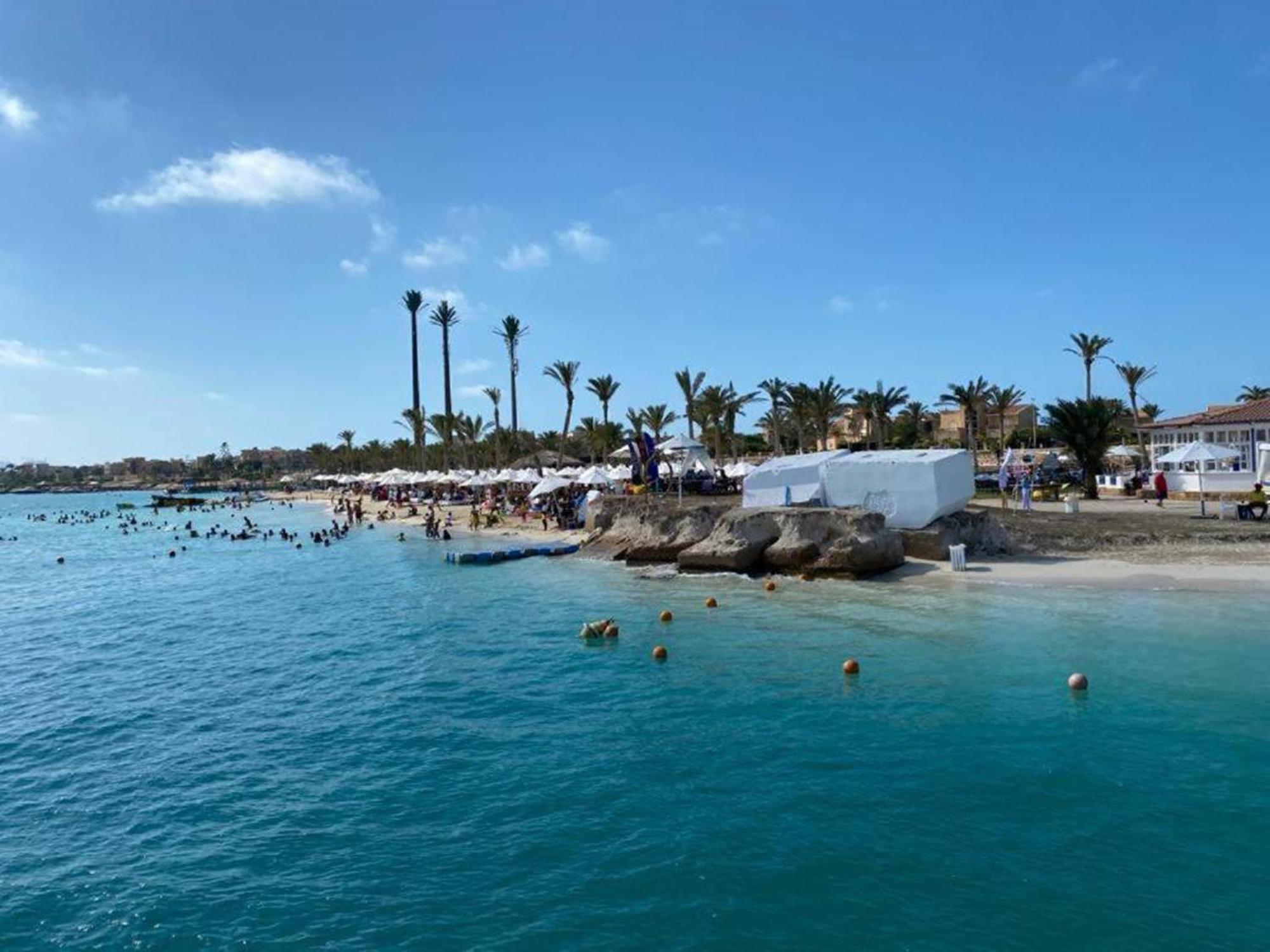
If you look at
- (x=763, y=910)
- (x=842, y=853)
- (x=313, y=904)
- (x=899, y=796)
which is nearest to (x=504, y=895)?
(x=313, y=904)

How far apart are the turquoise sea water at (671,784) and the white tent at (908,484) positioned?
17.5ft

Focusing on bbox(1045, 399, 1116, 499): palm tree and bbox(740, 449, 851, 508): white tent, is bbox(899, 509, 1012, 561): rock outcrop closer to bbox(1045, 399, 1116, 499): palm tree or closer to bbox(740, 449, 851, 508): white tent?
bbox(740, 449, 851, 508): white tent

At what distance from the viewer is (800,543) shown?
2530 cm

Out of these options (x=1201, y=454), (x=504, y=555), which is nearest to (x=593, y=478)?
(x=504, y=555)

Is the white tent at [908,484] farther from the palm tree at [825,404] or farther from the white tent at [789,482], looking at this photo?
the palm tree at [825,404]

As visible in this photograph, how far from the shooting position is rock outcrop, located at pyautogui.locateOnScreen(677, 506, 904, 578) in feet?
78.5

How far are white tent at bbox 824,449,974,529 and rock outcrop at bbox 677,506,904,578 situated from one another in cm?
129

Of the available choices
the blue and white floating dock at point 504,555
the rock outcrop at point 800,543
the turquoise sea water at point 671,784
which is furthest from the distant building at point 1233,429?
the blue and white floating dock at point 504,555

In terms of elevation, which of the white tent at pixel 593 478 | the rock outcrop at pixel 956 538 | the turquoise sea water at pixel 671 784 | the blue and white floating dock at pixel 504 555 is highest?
the white tent at pixel 593 478

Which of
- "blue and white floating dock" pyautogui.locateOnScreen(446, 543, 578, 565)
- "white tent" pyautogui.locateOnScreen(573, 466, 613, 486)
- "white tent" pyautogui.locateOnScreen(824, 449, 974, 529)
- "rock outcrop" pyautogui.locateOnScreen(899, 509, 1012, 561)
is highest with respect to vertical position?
"white tent" pyautogui.locateOnScreen(573, 466, 613, 486)

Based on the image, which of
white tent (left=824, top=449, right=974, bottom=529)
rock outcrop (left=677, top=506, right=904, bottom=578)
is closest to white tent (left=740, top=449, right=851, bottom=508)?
white tent (left=824, top=449, right=974, bottom=529)

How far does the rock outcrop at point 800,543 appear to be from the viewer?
23.9 metres

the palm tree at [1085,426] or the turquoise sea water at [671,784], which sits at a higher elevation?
the palm tree at [1085,426]

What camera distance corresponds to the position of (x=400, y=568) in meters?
33.5
